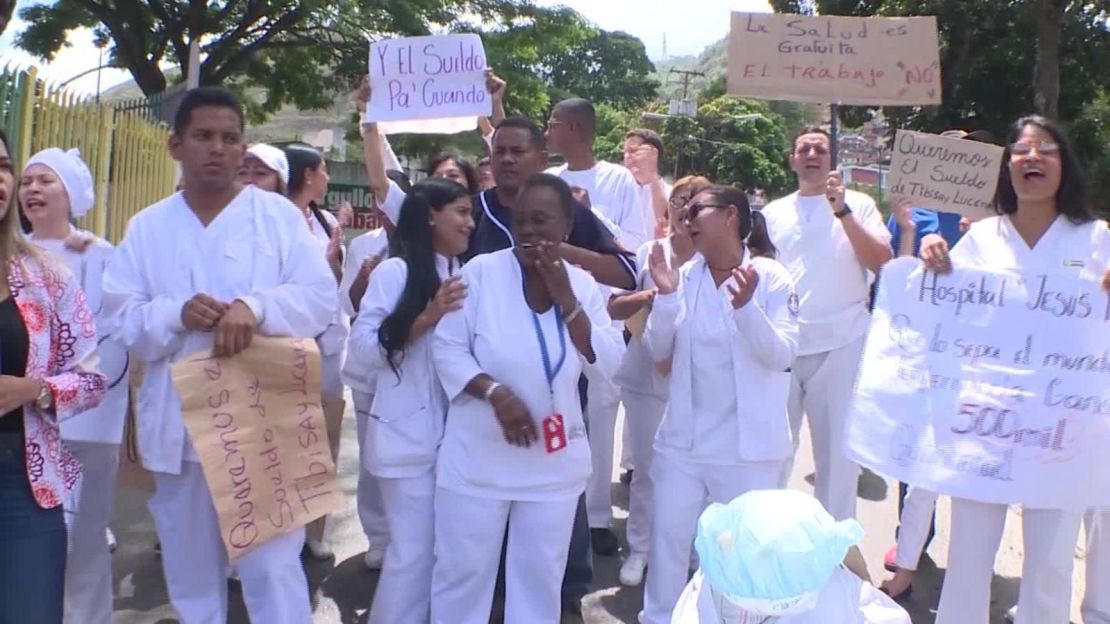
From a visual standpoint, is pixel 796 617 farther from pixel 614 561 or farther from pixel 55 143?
pixel 55 143

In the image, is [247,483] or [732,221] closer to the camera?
[247,483]

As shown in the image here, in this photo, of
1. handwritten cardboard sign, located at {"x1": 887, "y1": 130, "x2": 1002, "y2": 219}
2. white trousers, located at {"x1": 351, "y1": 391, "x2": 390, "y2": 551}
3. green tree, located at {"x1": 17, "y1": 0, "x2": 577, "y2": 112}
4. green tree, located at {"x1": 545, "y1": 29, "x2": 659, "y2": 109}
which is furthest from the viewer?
green tree, located at {"x1": 545, "y1": 29, "x2": 659, "y2": 109}

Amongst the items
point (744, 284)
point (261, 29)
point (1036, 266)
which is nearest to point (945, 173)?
point (1036, 266)

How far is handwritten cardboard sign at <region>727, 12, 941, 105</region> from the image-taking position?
4.62m

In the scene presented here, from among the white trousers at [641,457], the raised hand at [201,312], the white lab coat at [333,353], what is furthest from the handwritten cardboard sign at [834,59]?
the raised hand at [201,312]

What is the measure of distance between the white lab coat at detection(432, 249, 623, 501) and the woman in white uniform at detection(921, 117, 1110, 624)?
1297 mm

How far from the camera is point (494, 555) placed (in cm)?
352

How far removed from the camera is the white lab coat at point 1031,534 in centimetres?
336

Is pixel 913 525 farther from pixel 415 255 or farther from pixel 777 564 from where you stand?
pixel 777 564

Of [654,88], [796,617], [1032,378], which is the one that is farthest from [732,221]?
[654,88]

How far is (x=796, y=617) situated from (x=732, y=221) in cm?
212

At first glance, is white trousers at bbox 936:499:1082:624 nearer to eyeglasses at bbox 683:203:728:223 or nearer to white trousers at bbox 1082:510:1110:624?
white trousers at bbox 1082:510:1110:624

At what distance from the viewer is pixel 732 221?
12.5ft

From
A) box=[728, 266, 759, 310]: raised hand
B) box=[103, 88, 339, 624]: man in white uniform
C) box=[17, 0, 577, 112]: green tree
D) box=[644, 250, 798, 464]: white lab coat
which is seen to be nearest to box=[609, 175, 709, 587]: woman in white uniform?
box=[644, 250, 798, 464]: white lab coat
